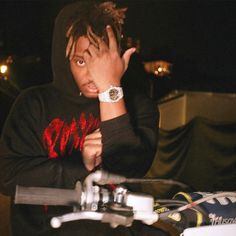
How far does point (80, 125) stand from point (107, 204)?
71 centimetres

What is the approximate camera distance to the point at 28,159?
1.19 meters

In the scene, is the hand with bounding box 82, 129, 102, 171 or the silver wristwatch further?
the hand with bounding box 82, 129, 102, 171

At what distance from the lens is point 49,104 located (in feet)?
4.10

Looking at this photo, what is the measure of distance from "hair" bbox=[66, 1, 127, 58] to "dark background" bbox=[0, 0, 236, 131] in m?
0.16

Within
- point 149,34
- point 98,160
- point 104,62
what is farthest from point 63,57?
point 149,34

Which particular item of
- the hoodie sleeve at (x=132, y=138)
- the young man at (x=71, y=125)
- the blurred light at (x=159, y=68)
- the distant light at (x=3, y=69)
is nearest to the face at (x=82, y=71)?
the young man at (x=71, y=125)

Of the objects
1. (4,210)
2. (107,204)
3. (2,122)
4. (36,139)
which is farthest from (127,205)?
(4,210)

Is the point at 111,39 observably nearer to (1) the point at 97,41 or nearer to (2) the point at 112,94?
(1) the point at 97,41

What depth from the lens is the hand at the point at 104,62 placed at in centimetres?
114

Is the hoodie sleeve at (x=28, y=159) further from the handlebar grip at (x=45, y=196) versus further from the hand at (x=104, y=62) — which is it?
the handlebar grip at (x=45, y=196)

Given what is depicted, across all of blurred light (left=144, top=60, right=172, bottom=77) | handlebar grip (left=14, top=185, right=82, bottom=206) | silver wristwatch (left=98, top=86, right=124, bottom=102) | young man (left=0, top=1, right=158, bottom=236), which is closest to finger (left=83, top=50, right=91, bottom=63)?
young man (left=0, top=1, right=158, bottom=236)

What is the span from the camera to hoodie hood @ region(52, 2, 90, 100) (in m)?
1.24

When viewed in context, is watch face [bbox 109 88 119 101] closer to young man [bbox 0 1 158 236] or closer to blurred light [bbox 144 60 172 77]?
young man [bbox 0 1 158 236]

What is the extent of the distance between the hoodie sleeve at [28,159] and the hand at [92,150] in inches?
1.1
